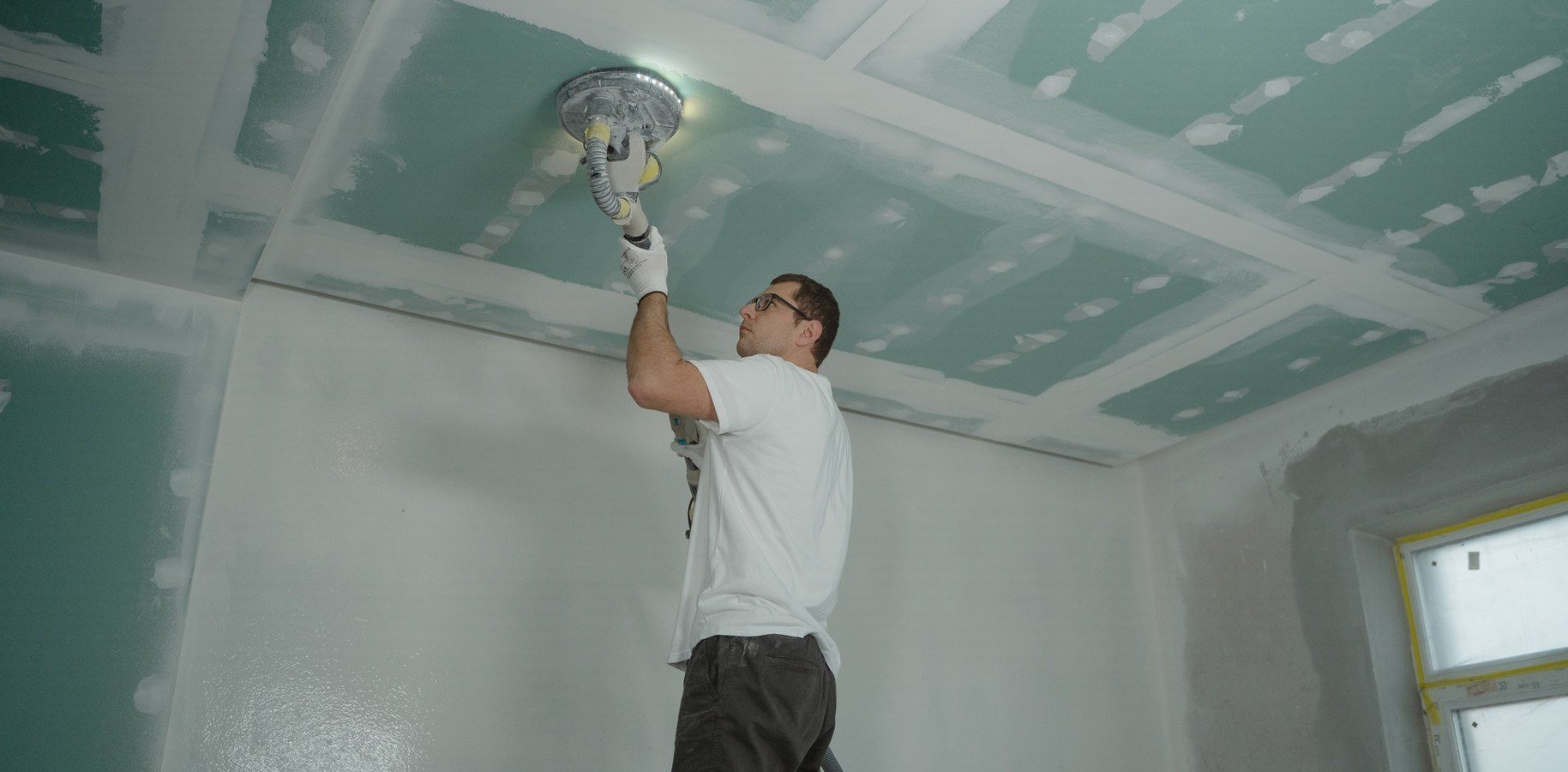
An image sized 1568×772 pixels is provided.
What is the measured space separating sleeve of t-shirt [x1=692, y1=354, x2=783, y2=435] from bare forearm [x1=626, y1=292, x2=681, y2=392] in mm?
62

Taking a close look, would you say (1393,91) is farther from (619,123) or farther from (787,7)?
(619,123)

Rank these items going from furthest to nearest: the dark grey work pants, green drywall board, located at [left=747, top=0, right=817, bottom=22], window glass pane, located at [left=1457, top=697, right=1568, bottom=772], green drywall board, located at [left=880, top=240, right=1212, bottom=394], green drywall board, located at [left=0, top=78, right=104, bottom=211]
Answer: window glass pane, located at [left=1457, top=697, right=1568, bottom=772] → green drywall board, located at [left=880, top=240, right=1212, bottom=394] → green drywall board, located at [left=0, top=78, right=104, bottom=211] → green drywall board, located at [left=747, top=0, right=817, bottom=22] → the dark grey work pants

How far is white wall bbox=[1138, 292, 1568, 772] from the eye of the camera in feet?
10.6

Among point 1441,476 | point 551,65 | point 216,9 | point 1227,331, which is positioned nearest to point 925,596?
point 1227,331

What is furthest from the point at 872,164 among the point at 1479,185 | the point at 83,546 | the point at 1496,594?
the point at 1496,594

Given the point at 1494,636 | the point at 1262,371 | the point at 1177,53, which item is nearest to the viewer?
the point at 1177,53

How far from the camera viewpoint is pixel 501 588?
10.2ft

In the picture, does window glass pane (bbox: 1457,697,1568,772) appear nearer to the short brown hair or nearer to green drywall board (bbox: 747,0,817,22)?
the short brown hair

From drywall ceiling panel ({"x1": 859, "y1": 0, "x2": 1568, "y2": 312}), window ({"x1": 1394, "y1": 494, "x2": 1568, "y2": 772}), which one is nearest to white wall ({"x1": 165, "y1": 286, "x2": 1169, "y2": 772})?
window ({"x1": 1394, "y1": 494, "x2": 1568, "y2": 772})

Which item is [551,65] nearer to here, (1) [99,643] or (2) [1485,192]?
(1) [99,643]

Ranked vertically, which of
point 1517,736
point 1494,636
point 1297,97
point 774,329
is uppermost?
point 1297,97

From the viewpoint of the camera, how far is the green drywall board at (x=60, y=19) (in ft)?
6.56

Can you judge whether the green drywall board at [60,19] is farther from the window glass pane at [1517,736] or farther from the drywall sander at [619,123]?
the window glass pane at [1517,736]

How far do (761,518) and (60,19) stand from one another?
162 cm
